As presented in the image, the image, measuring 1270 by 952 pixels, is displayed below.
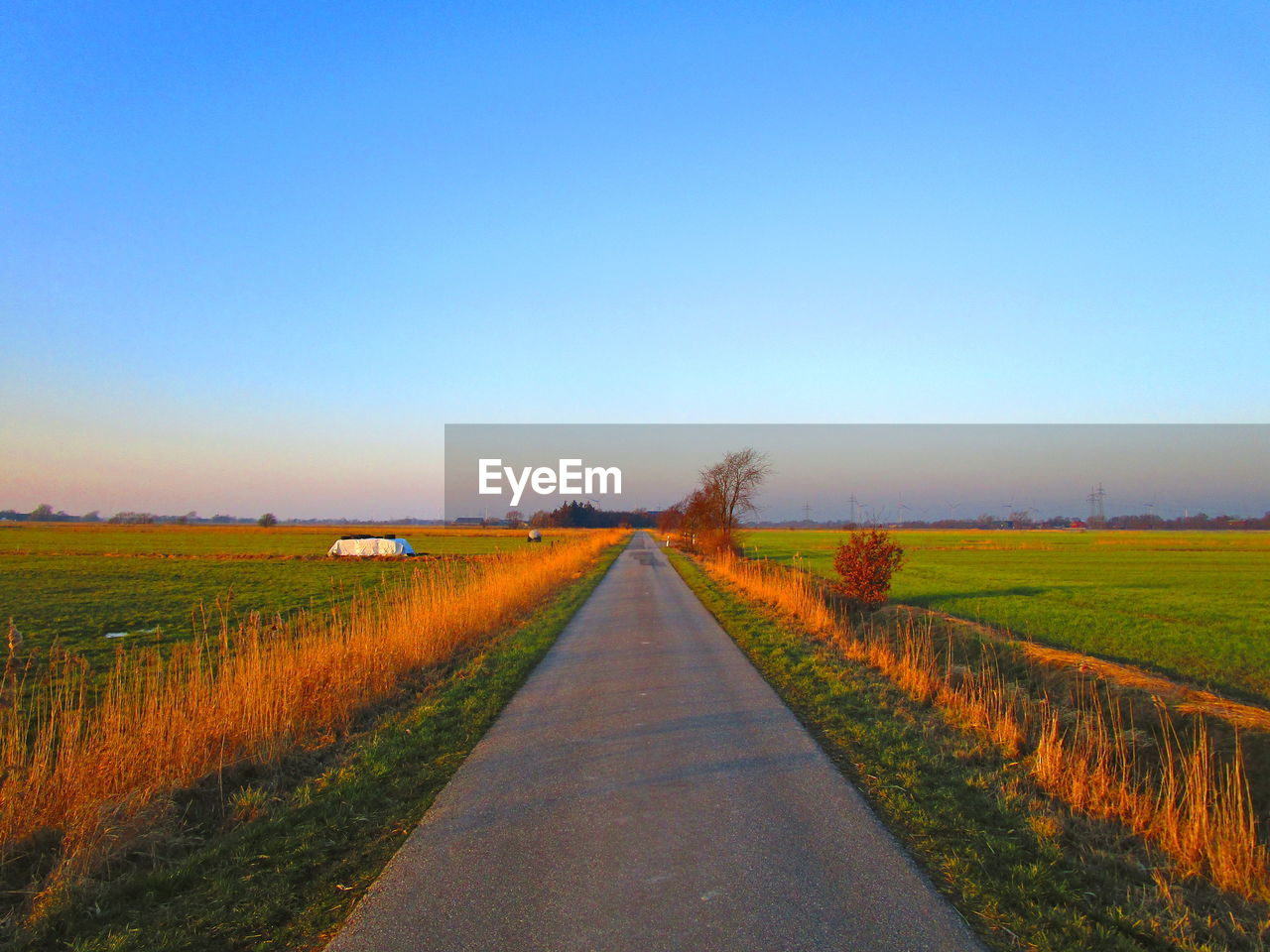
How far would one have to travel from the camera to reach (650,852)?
408cm

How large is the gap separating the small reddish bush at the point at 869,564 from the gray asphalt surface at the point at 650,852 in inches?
393

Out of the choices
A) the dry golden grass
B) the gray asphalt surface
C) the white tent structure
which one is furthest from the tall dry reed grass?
the white tent structure

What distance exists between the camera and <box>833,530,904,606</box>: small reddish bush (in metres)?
16.5

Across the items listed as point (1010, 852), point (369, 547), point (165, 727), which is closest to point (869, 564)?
point (1010, 852)

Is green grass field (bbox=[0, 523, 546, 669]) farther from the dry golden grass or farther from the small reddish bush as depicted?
the small reddish bush

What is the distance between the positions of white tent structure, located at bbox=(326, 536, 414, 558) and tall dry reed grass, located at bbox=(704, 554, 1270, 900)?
142 feet

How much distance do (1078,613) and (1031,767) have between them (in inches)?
642

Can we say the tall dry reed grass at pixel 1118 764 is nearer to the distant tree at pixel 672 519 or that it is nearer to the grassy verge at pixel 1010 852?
the grassy verge at pixel 1010 852

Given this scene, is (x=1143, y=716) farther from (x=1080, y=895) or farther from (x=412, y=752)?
(x=412, y=752)

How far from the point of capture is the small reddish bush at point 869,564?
16469 millimetres

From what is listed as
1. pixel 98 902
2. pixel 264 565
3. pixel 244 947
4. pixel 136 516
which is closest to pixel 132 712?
pixel 98 902

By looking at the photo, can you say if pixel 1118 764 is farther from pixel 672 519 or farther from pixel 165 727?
pixel 672 519

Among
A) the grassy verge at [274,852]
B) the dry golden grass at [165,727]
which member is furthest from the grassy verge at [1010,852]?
the dry golden grass at [165,727]

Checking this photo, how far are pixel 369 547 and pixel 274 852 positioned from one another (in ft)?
162
